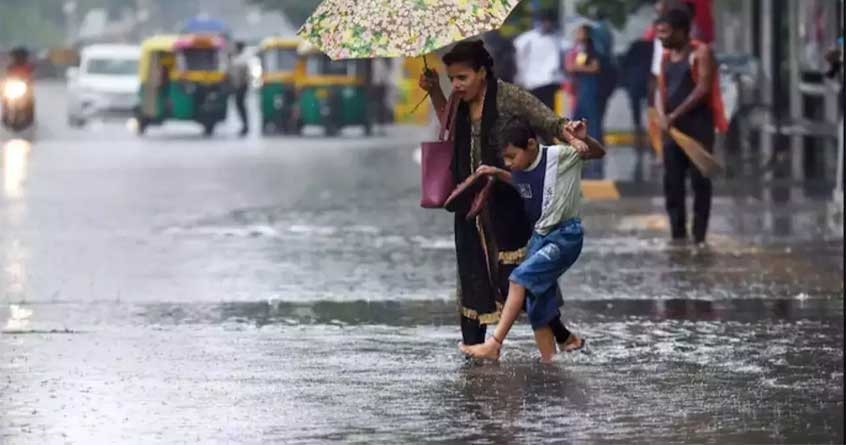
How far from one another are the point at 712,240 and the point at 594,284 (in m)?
2.73

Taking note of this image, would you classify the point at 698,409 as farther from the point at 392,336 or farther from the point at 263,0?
the point at 263,0

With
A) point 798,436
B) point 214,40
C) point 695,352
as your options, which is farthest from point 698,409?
point 214,40

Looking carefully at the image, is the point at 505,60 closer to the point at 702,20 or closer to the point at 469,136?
the point at 702,20

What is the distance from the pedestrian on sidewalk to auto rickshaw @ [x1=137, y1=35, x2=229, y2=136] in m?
26.2

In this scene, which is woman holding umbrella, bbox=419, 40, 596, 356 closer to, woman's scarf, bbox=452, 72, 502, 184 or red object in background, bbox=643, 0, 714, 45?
woman's scarf, bbox=452, 72, 502, 184

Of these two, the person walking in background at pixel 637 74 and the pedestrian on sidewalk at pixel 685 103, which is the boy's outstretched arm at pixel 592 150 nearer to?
the pedestrian on sidewalk at pixel 685 103

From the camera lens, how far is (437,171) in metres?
10.2

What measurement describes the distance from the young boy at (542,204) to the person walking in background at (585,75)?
13.2 metres

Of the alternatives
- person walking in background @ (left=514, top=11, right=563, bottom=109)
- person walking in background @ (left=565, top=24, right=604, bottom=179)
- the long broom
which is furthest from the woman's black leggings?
person walking in background @ (left=514, top=11, right=563, bottom=109)

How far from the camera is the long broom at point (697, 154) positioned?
49.4ft

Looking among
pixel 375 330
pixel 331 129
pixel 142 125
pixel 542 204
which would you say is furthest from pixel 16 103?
pixel 542 204

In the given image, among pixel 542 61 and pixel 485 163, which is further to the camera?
pixel 542 61

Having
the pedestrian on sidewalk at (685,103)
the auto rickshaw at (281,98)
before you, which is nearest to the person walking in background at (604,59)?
the pedestrian on sidewalk at (685,103)

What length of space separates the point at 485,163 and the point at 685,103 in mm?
5313
